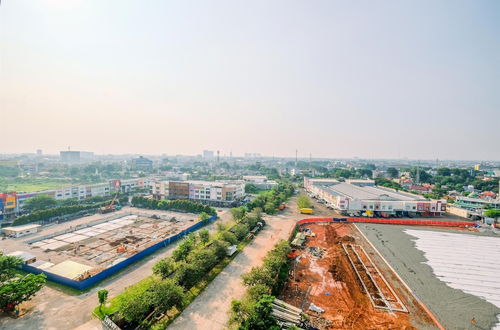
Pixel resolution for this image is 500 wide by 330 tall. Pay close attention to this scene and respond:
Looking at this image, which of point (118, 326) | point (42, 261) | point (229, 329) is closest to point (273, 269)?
point (229, 329)

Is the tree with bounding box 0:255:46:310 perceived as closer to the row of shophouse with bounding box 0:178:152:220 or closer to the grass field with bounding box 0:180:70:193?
the row of shophouse with bounding box 0:178:152:220

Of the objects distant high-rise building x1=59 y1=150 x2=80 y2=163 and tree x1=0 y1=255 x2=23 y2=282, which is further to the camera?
distant high-rise building x1=59 y1=150 x2=80 y2=163

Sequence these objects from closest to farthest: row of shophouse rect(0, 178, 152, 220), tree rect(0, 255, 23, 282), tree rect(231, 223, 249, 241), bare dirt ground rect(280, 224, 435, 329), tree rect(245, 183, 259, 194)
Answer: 1. bare dirt ground rect(280, 224, 435, 329)
2. tree rect(0, 255, 23, 282)
3. tree rect(231, 223, 249, 241)
4. row of shophouse rect(0, 178, 152, 220)
5. tree rect(245, 183, 259, 194)

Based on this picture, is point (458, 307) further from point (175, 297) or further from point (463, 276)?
point (175, 297)

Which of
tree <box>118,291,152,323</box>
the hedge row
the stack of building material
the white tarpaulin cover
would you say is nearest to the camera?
tree <box>118,291,152,323</box>

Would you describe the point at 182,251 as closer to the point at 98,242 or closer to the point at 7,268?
the point at 7,268

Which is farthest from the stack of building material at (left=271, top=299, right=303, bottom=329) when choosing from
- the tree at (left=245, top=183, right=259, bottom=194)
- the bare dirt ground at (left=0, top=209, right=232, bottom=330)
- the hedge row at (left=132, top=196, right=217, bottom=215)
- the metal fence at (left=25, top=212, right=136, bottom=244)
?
the tree at (left=245, top=183, right=259, bottom=194)
